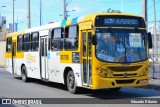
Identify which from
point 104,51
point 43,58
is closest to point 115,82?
point 104,51

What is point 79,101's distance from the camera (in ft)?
43.4

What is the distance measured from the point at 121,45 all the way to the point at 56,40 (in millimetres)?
4157

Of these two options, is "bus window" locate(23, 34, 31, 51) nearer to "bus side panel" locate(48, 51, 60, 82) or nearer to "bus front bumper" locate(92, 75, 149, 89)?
"bus side panel" locate(48, 51, 60, 82)

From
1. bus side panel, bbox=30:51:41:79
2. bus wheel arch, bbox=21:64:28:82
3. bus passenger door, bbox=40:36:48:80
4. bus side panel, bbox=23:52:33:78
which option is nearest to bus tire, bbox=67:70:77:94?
bus passenger door, bbox=40:36:48:80

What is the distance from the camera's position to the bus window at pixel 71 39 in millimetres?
15205

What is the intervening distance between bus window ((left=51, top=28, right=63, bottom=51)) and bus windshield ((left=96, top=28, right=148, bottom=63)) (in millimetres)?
3321

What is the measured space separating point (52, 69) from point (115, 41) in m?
4.69

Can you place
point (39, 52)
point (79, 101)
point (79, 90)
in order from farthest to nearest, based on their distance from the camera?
point (39, 52)
point (79, 90)
point (79, 101)

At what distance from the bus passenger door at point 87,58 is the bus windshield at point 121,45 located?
0.50 m

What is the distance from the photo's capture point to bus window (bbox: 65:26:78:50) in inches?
599

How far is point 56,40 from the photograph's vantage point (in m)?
17.3

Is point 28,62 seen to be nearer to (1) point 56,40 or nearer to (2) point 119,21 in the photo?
(1) point 56,40

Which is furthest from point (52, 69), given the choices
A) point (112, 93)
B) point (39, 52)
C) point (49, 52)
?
point (112, 93)

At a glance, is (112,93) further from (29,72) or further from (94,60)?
(29,72)
